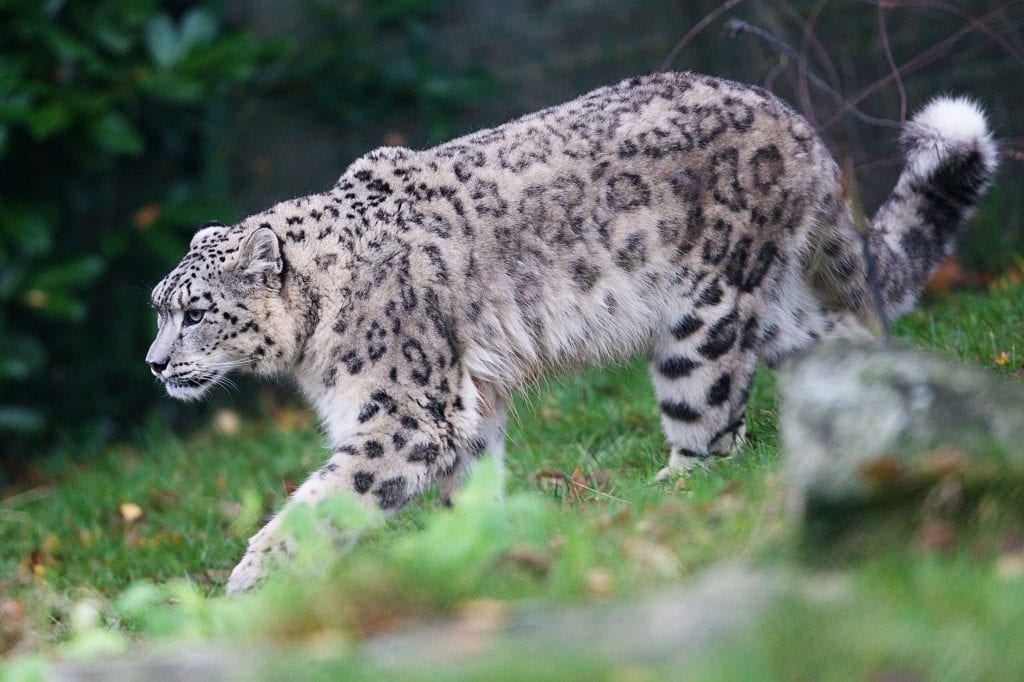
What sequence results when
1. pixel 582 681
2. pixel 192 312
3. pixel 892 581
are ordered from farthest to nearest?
1. pixel 192 312
2. pixel 892 581
3. pixel 582 681

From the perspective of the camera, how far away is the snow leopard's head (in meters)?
5.87

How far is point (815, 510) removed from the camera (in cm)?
353

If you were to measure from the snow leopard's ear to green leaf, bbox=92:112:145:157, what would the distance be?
3.59 metres

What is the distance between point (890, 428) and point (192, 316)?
Result: 11.1 feet

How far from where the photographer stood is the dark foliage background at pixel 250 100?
9.15 m

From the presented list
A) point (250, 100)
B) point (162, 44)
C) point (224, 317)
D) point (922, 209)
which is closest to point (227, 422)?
point (250, 100)

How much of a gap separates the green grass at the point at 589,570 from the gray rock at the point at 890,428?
166 mm

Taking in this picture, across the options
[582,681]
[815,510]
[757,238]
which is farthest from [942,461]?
[757,238]

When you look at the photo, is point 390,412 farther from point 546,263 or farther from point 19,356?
point 19,356

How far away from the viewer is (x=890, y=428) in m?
3.63

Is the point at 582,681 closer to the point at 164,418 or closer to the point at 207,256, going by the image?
the point at 207,256

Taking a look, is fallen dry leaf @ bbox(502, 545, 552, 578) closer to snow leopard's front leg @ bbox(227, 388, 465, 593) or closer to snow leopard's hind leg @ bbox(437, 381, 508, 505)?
snow leopard's front leg @ bbox(227, 388, 465, 593)

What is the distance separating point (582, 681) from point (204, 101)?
7932 millimetres

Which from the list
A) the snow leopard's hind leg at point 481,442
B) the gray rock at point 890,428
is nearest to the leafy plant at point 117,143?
the snow leopard's hind leg at point 481,442
